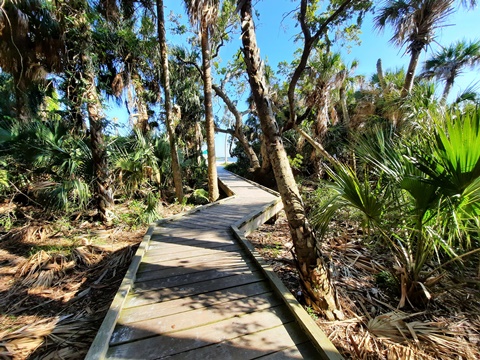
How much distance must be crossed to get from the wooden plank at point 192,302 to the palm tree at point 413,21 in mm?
7674

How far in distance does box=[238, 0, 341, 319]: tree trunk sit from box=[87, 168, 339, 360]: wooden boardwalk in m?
0.41

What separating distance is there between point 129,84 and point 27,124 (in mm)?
4106

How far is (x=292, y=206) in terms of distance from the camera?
225 centimetres

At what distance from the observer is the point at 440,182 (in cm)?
170

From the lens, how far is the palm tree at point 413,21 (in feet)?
20.9

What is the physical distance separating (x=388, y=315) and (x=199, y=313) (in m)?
1.89

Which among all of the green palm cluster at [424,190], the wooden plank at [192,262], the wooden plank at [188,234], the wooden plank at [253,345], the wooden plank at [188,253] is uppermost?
the green palm cluster at [424,190]

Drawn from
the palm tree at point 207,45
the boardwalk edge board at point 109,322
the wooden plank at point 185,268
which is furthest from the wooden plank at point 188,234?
the palm tree at point 207,45

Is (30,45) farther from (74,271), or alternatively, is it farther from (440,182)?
(440,182)

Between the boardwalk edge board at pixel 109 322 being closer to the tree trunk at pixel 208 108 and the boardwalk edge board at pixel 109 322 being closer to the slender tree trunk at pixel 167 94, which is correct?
the slender tree trunk at pixel 167 94

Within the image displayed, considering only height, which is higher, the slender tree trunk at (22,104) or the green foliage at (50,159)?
the slender tree trunk at (22,104)

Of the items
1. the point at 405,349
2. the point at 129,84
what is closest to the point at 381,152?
the point at 405,349

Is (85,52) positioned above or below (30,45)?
below

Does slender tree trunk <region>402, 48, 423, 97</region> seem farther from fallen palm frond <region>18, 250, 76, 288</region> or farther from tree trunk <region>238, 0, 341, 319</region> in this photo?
fallen palm frond <region>18, 250, 76, 288</region>
